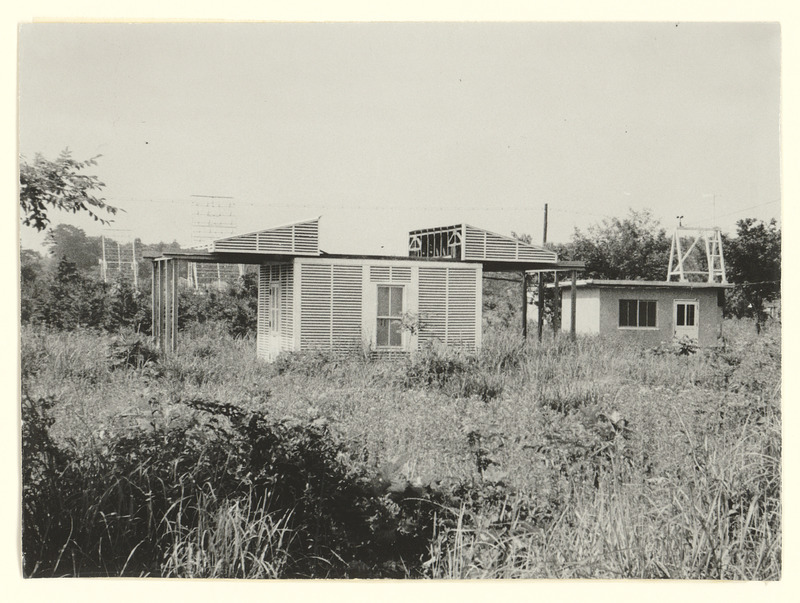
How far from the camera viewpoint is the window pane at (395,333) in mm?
14000

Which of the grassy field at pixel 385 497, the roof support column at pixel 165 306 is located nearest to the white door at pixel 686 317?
the roof support column at pixel 165 306

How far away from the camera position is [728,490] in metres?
5.03

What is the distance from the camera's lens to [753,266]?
7.90 metres

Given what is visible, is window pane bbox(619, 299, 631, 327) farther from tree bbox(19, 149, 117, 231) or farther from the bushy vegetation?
tree bbox(19, 149, 117, 231)

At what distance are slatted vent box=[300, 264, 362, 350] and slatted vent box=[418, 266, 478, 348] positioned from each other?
140cm

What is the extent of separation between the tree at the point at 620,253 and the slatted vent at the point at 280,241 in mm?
10341

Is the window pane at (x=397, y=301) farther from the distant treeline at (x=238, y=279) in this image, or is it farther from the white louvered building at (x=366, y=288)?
the distant treeline at (x=238, y=279)

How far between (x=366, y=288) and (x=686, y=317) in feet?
37.7

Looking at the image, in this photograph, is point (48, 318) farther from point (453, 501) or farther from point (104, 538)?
point (453, 501)

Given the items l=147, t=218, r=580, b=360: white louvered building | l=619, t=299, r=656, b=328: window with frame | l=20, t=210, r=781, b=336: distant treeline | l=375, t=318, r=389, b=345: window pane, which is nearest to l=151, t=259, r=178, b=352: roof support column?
l=147, t=218, r=580, b=360: white louvered building

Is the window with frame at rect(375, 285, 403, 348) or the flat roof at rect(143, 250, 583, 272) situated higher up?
the flat roof at rect(143, 250, 583, 272)

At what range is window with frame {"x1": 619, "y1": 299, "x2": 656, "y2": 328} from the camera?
21.1 metres

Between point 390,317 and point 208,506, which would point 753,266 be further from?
point 390,317
